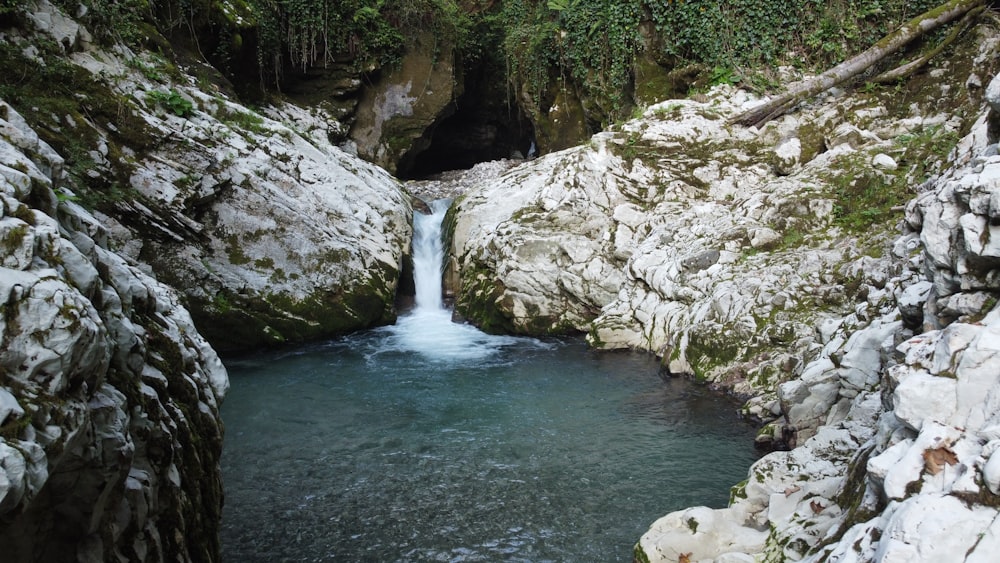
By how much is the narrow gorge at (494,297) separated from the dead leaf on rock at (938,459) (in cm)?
2

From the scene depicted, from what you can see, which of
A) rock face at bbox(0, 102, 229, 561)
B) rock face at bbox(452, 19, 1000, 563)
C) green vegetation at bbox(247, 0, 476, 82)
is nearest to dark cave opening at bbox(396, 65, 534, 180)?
green vegetation at bbox(247, 0, 476, 82)

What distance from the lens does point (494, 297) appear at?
13984mm

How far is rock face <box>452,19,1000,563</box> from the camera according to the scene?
10.1 ft

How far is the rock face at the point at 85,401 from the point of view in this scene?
259 centimetres

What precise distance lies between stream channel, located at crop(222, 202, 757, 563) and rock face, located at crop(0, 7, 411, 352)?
1.33 m

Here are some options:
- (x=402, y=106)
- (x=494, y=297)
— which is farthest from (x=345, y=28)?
(x=494, y=297)

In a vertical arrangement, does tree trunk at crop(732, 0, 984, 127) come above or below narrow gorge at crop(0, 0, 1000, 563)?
above

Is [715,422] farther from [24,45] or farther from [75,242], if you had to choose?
[24,45]

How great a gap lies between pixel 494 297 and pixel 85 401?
11181 millimetres

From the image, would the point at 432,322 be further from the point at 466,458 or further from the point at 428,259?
the point at 466,458

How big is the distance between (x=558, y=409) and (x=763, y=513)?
4397 mm

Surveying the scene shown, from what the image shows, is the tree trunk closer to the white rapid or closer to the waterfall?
the white rapid

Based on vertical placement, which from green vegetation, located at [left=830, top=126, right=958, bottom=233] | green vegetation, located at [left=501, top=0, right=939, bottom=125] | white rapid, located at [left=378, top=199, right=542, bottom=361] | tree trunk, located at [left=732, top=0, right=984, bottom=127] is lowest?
white rapid, located at [left=378, top=199, right=542, bottom=361]

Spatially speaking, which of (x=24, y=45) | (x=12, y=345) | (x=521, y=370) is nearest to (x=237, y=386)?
(x=521, y=370)
